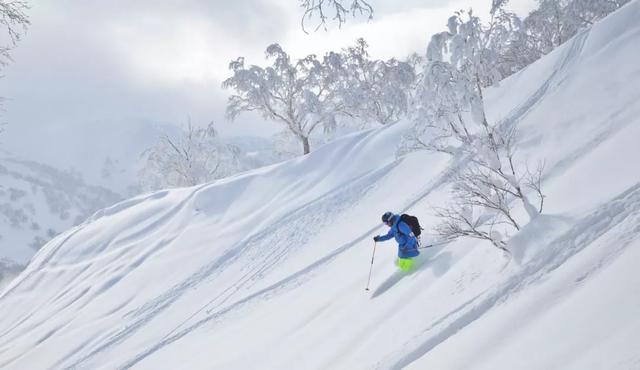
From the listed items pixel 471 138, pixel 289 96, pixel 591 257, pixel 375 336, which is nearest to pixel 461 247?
pixel 471 138

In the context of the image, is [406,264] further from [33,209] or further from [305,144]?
[33,209]

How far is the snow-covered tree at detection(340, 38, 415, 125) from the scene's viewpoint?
3250 centimetres

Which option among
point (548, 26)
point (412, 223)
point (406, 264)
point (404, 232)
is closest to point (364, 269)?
point (406, 264)

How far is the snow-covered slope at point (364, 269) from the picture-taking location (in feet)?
14.4

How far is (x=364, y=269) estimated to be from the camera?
949 cm

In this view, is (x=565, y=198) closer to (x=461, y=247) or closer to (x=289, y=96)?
(x=461, y=247)

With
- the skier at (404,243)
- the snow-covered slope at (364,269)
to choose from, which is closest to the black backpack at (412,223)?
the skier at (404,243)

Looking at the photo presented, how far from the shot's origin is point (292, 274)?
11781 mm

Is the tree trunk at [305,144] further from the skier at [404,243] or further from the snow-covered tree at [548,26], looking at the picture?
the skier at [404,243]

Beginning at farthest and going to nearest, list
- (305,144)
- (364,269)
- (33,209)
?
(33,209), (305,144), (364,269)

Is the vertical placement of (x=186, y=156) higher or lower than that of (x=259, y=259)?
higher

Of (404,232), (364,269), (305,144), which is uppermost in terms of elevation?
(305,144)

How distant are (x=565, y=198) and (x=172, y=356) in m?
8.60

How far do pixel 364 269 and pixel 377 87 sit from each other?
Answer: 2672 centimetres
